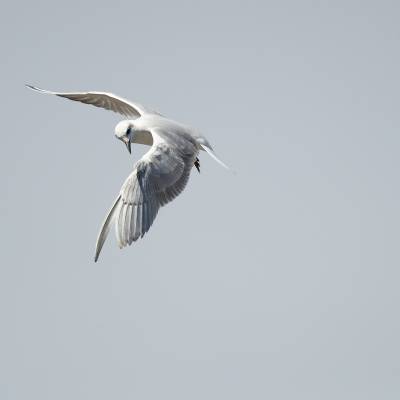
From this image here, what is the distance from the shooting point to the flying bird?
14.5 meters

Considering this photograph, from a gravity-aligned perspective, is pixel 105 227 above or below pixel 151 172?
below

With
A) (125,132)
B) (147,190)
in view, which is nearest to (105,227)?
(147,190)

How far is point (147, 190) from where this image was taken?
15.0m

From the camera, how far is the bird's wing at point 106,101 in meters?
18.3

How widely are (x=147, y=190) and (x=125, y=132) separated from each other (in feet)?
4.53

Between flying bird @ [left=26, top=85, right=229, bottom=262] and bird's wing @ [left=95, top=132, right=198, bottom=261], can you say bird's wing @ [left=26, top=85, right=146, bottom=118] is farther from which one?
bird's wing @ [left=95, top=132, right=198, bottom=261]

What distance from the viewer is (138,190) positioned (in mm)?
14930

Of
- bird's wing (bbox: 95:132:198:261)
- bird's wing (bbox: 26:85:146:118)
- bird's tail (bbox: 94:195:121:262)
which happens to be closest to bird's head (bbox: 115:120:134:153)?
bird's wing (bbox: 95:132:198:261)

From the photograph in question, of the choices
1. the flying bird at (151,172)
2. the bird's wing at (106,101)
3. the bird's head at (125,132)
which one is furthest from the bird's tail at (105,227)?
the bird's wing at (106,101)

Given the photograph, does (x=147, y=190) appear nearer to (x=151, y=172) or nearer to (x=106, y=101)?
(x=151, y=172)

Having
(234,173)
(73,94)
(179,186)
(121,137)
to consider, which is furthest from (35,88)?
(234,173)

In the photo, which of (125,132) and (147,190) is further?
(125,132)

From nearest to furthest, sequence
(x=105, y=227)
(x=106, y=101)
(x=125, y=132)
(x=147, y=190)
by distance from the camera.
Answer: (x=105, y=227) < (x=147, y=190) < (x=125, y=132) < (x=106, y=101)

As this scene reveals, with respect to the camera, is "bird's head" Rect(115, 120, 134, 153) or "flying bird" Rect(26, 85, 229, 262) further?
"bird's head" Rect(115, 120, 134, 153)
